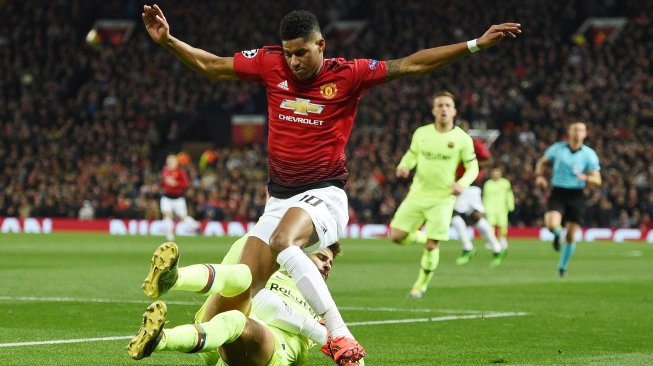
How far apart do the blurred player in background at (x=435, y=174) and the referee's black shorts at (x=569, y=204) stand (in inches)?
170

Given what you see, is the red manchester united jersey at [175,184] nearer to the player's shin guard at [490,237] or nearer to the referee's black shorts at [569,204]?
the player's shin guard at [490,237]

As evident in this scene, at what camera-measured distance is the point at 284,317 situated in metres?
7.09

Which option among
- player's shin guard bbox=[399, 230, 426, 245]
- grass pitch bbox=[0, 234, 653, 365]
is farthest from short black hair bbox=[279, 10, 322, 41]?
player's shin guard bbox=[399, 230, 426, 245]

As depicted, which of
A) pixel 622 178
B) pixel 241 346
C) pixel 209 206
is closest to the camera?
pixel 241 346

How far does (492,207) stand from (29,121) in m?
20.1

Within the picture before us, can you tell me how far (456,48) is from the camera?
788cm

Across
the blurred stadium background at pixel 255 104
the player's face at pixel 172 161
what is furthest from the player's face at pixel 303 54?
the blurred stadium background at pixel 255 104

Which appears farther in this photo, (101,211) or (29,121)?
(29,121)

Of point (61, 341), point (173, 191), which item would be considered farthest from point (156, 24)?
point (173, 191)

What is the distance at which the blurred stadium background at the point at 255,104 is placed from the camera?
119 feet

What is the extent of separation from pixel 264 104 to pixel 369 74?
36.0 m

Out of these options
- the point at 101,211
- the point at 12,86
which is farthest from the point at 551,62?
the point at 12,86

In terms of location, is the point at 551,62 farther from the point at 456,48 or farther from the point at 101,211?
the point at 456,48

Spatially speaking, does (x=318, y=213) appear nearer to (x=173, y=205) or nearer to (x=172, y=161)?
(x=172, y=161)
